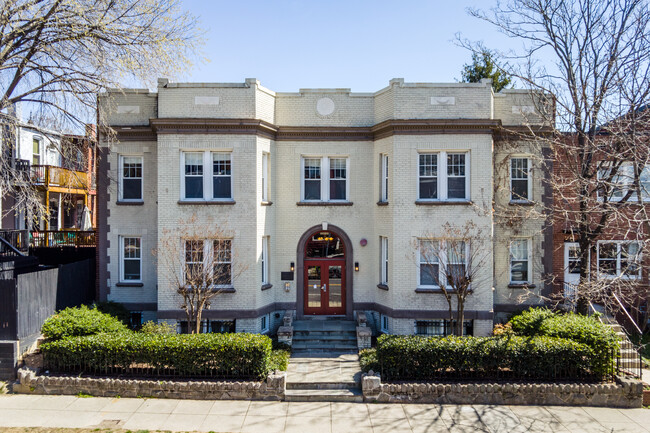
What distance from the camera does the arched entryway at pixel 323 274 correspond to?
17.4 meters

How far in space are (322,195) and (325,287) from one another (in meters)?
3.47

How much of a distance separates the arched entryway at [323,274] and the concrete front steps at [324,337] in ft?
2.25

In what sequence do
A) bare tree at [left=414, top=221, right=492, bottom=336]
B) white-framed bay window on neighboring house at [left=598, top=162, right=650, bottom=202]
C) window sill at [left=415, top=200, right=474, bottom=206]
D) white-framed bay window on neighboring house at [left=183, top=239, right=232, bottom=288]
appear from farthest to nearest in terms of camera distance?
window sill at [left=415, top=200, right=474, bottom=206], bare tree at [left=414, top=221, right=492, bottom=336], white-framed bay window on neighboring house at [left=183, top=239, right=232, bottom=288], white-framed bay window on neighboring house at [left=598, top=162, right=650, bottom=202]

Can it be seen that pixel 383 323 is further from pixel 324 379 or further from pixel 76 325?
pixel 76 325

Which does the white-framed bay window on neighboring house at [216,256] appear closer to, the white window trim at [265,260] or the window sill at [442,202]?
the white window trim at [265,260]

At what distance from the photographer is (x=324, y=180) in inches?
685

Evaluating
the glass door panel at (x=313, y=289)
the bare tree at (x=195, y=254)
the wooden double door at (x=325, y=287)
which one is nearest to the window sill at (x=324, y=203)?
the wooden double door at (x=325, y=287)

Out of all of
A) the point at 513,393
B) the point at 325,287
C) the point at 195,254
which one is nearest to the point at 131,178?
the point at 195,254

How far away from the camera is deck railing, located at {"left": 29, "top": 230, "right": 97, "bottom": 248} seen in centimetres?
1881

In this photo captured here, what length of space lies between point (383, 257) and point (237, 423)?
27.0 ft

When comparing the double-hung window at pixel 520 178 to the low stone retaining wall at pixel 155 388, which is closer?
the low stone retaining wall at pixel 155 388

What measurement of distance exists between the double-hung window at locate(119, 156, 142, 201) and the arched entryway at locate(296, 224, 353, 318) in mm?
6532

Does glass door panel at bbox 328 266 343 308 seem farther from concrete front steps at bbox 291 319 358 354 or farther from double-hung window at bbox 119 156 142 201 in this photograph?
double-hung window at bbox 119 156 142 201

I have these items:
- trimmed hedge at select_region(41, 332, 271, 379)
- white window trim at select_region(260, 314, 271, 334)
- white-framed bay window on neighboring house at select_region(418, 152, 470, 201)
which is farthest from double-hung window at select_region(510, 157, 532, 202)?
trimmed hedge at select_region(41, 332, 271, 379)
